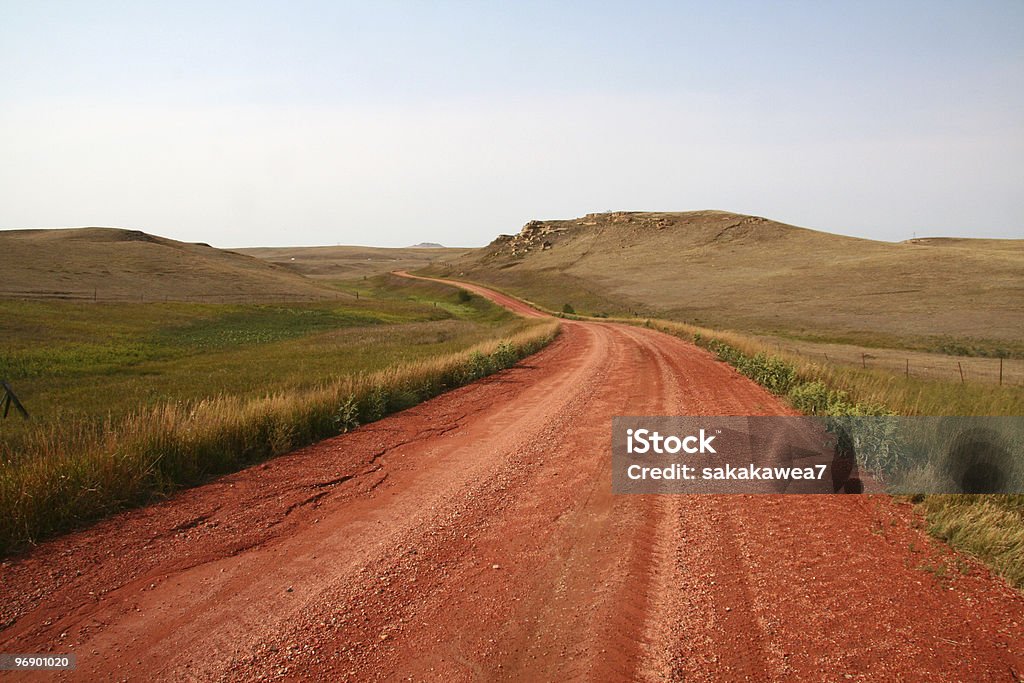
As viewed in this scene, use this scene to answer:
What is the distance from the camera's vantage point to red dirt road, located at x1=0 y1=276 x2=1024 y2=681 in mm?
3805

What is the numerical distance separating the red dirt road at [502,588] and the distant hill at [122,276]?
55.5 meters

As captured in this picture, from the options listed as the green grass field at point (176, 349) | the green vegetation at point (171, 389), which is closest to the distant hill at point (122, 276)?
the green grass field at point (176, 349)

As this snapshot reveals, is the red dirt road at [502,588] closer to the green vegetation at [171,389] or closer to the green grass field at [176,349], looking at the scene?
the green vegetation at [171,389]

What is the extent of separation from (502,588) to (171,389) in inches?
574

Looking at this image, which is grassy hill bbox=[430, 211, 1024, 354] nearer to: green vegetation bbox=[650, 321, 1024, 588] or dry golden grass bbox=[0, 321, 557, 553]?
green vegetation bbox=[650, 321, 1024, 588]

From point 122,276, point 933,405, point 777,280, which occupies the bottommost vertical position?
point 933,405

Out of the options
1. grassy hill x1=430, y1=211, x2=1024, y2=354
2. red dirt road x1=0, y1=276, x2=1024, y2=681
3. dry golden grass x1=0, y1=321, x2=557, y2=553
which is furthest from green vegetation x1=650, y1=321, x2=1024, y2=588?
grassy hill x1=430, y1=211, x2=1024, y2=354

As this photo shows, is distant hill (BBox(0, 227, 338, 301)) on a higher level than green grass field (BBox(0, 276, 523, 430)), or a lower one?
higher

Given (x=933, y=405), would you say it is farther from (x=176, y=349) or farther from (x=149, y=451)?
(x=176, y=349)

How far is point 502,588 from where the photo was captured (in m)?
4.73

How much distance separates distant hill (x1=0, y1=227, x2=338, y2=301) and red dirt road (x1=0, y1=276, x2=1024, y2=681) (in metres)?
55.5

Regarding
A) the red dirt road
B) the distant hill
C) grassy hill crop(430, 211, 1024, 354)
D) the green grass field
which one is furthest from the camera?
the distant hill

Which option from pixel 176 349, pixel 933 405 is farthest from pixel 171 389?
pixel 933 405

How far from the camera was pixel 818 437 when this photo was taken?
883cm
